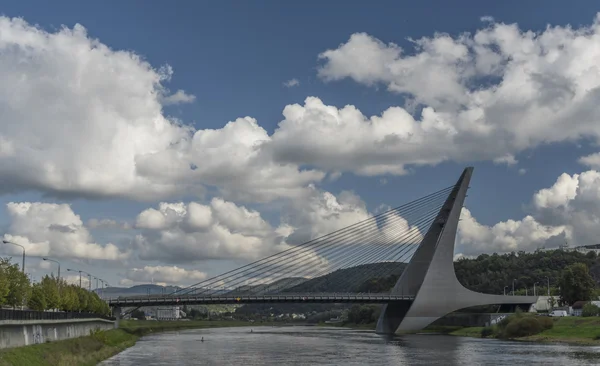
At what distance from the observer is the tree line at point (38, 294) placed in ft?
172

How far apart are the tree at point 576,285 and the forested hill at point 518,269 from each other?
4993 centimetres

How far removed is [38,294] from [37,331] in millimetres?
16841

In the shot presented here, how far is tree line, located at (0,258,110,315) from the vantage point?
5249 centimetres

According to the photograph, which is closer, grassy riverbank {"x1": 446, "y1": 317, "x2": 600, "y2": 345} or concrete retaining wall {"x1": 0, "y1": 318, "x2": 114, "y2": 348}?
concrete retaining wall {"x1": 0, "y1": 318, "x2": 114, "y2": 348}

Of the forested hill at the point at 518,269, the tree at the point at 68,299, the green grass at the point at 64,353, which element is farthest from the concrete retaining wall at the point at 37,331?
the forested hill at the point at 518,269

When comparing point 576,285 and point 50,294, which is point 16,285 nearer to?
point 50,294

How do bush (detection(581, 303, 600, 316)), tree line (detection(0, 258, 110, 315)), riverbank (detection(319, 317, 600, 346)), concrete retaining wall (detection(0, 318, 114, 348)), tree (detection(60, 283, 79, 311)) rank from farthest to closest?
bush (detection(581, 303, 600, 316))
tree (detection(60, 283, 79, 311))
riverbank (detection(319, 317, 600, 346))
tree line (detection(0, 258, 110, 315))
concrete retaining wall (detection(0, 318, 114, 348))

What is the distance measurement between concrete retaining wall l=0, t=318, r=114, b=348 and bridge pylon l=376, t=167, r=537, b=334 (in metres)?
44.5

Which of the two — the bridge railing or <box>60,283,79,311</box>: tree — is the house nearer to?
the bridge railing

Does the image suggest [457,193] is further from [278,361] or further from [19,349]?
[19,349]

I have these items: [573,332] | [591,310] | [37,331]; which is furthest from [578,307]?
[37,331]

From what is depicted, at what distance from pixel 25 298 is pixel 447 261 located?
5720cm

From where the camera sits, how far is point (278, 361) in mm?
53688

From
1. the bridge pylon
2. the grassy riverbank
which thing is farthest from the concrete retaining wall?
the grassy riverbank
